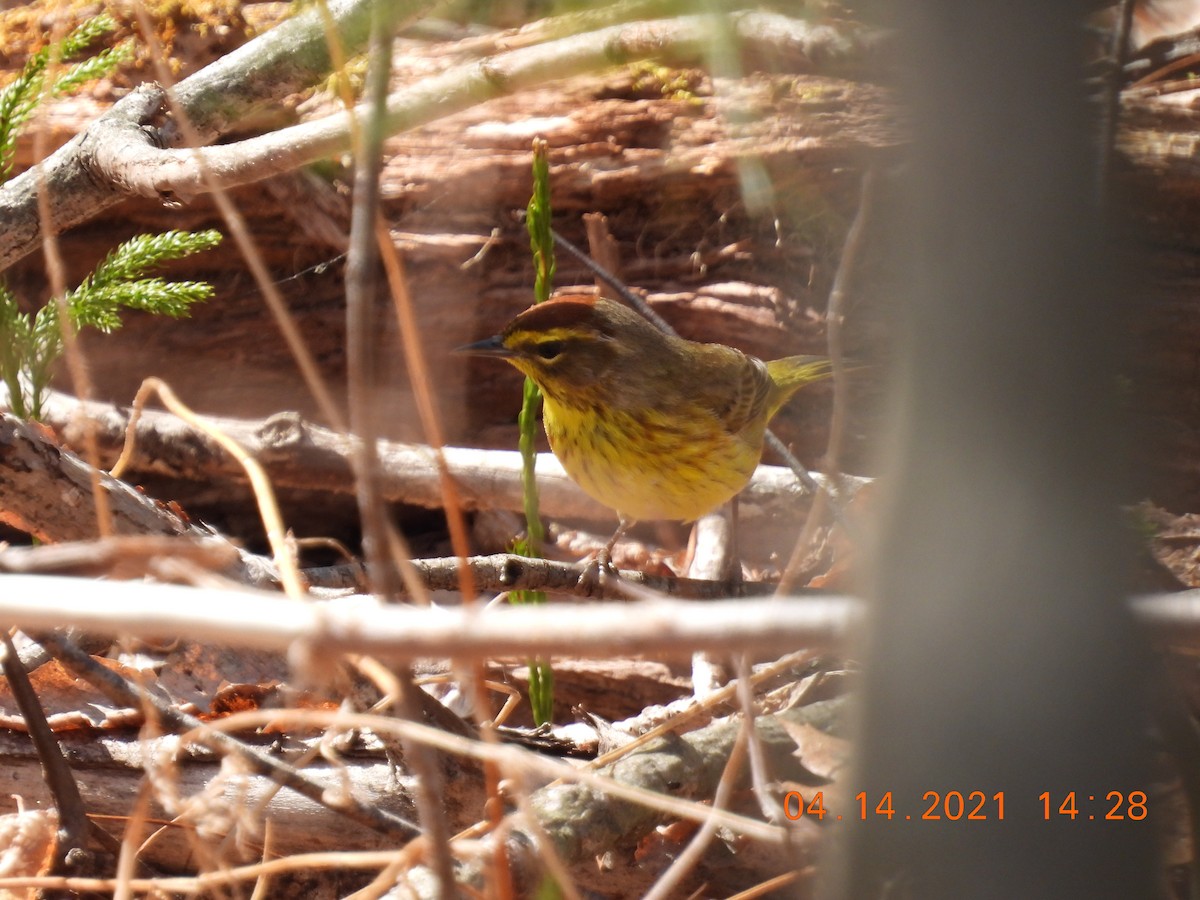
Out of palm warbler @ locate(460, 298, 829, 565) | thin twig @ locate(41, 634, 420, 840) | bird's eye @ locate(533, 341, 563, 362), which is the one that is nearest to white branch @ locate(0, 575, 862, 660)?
thin twig @ locate(41, 634, 420, 840)

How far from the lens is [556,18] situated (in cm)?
129

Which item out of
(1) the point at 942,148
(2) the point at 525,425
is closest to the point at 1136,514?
(1) the point at 942,148

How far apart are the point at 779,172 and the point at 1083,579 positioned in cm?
209

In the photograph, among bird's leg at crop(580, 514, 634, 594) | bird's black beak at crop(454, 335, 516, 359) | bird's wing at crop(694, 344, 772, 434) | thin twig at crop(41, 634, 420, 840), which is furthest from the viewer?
bird's wing at crop(694, 344, 772, 434)

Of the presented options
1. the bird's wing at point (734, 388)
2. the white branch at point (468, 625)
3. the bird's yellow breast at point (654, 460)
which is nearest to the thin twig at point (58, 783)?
the white branch at point (468, 625)

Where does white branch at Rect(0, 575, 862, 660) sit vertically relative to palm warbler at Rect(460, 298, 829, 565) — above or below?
above

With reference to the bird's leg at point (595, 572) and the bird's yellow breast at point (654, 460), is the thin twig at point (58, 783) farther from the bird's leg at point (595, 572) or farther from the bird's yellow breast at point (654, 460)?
the bird's yellow breast at point (654, 460)

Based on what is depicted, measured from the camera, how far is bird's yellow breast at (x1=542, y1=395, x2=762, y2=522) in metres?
3.66

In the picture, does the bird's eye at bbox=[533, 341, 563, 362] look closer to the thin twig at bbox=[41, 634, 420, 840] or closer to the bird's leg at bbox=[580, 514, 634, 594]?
the bird's leg at bbox=[580, 514, 634, 594]

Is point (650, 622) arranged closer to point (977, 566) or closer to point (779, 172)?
point (977, 566)

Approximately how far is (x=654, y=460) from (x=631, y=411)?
0.71 ft

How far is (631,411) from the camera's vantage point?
3807 mm
